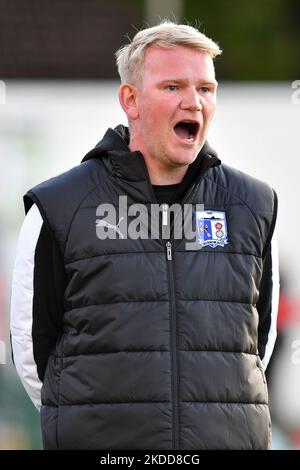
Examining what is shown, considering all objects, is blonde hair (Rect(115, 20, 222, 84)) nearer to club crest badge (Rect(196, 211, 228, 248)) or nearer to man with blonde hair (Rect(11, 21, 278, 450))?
man with blonde hair (Rect(11, 21, 278, 450))

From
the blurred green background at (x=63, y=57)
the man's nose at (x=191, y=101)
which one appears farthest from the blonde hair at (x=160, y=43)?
the blurred green background at (x=63, y=57)

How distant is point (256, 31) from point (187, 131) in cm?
748

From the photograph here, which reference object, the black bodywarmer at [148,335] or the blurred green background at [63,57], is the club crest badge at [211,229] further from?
the blurred green background at [63,57]

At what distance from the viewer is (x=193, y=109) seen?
3.60 m

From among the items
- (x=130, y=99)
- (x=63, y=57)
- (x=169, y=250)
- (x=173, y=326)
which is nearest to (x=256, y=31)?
(x=63, y=57)

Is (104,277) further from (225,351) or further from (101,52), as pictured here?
(101,52)

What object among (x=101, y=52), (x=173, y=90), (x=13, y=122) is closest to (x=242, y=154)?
(x=13, y=122)

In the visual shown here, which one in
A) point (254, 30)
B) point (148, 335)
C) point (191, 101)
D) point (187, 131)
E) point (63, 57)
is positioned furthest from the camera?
point (254, 30)

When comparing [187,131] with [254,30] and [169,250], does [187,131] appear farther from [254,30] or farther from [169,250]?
[254,30]

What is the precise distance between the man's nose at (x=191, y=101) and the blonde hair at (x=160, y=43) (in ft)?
0.52

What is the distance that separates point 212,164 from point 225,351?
63cm

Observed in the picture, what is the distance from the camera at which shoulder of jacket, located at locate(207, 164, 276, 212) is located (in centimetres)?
374

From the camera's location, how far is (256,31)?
11.0m

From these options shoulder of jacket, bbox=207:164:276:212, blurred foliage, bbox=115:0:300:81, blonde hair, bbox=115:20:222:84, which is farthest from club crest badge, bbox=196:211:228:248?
blurred foliage, bbox=115:0:300:81
